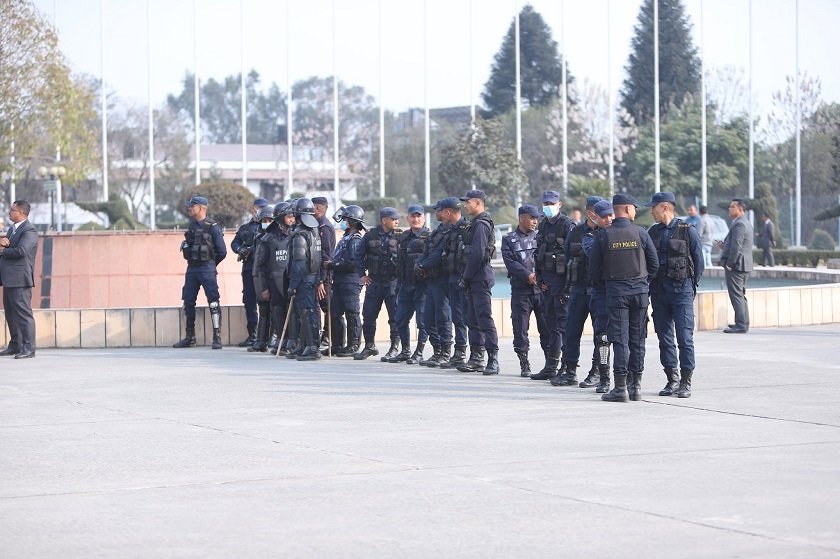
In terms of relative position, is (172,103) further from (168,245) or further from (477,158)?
(168,245)

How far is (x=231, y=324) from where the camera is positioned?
18203mm

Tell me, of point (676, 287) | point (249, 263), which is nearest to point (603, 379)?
point (676, 287)

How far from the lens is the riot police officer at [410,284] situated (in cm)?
1552

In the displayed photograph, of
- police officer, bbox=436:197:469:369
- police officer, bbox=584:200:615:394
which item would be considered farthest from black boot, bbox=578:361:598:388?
police officer, bbox=436:197:469:369

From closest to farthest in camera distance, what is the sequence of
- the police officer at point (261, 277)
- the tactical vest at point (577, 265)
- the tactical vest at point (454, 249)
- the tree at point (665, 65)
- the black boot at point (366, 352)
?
the tactical vest at point (577, 265) → the tactical vest at point (454, 249) → the black boot at point (366, 352) → the police officer at point (261, 277) → the tree at point (665, 65)

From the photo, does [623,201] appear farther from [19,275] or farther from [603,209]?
[19,275]

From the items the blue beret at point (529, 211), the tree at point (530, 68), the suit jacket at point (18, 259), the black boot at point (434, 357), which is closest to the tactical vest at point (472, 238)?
the blue beret at point (529, 211)

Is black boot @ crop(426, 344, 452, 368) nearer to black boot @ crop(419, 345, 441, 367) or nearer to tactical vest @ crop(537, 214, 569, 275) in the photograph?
black boot @ crop(419, 345, 441, 367)

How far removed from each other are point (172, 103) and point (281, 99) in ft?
34.8

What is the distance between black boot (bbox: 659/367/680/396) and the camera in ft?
39.7

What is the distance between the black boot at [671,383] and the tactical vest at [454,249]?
3.08m

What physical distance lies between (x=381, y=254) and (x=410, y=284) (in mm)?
541

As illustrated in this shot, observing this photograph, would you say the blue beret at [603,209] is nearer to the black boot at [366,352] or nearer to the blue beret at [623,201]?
the blue beret at [623,201]

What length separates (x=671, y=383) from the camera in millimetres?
12141
